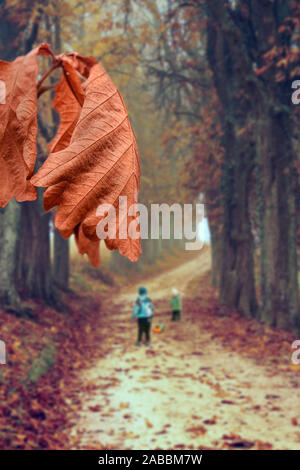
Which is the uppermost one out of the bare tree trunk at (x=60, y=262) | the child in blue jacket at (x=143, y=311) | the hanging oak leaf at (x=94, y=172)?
the hanging oak leaf at (x=94, y=172)

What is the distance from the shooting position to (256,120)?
12664 millimetres

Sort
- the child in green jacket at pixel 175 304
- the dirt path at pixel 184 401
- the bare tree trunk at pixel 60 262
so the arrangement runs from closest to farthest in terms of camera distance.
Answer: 1. the dirt path at pixel 184 401
2. the child in green jacket at pixel 175 304
3. the bare tree trunk at pixel 60 262

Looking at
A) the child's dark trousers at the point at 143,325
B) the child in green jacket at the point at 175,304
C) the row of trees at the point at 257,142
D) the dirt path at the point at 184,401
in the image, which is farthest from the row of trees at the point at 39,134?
the child in green jacket at the point at 175,304

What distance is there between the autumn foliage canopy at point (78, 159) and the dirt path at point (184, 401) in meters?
6.12

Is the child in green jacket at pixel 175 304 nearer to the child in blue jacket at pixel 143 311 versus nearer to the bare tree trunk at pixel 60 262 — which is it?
the child in blue jacket at pixel 143 311

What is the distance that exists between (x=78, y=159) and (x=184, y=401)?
313 inches

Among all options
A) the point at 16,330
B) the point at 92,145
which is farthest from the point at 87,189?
the point at 16,330

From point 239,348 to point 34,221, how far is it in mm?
6310

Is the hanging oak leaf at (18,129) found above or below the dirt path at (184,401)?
above

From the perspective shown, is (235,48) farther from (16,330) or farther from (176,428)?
(176,428)

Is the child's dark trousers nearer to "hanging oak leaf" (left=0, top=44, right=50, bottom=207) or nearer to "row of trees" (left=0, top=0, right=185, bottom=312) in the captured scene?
"row of trees" (left=0, top=0, right=185, bottom=312)

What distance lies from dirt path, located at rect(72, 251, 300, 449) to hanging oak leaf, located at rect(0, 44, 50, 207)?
6.11 meters

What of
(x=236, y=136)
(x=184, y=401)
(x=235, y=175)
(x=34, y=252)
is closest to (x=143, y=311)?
(x=34, y=252)

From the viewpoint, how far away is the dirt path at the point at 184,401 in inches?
251
